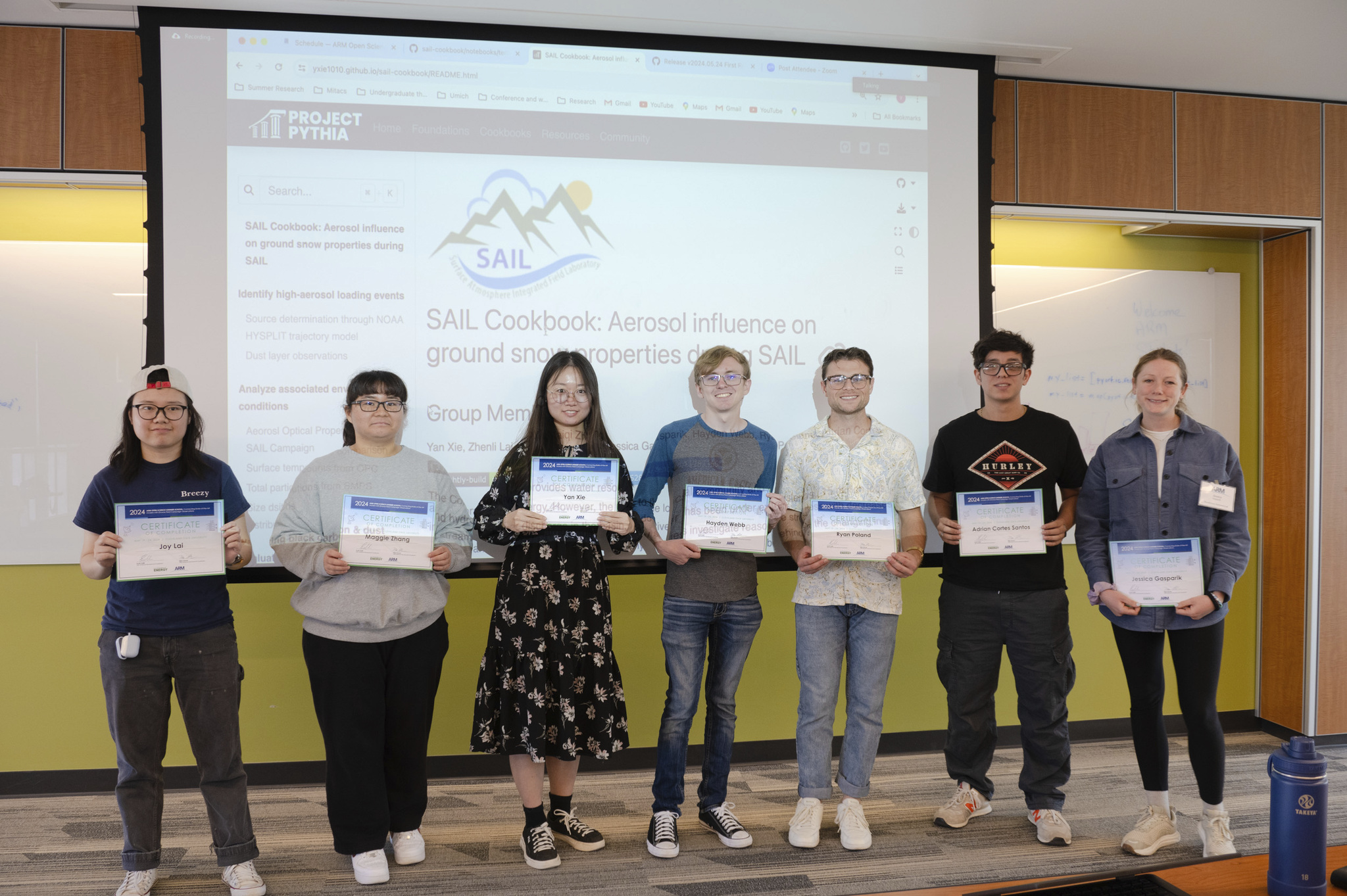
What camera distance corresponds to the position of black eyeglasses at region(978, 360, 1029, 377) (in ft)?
8.72

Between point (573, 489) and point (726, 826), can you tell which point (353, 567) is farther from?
point (726, 826)

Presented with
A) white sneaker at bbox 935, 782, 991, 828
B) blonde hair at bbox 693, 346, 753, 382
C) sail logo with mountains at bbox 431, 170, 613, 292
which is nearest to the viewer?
blonde hair at bbox 693, 346, 753, 382

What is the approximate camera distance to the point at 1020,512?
2.60 meters

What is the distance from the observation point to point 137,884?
92.5 inches

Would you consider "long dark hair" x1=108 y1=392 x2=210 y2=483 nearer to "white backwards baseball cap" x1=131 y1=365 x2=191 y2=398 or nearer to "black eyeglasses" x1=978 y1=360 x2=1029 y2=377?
"white backwards baseball cap" x1=131 y1=365 x2=191 y2=398

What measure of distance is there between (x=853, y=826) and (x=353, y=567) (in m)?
1.84

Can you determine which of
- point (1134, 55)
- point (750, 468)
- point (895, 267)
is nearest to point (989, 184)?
point (895, 267)

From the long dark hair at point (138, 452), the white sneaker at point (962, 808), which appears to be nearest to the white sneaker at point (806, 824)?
the white sneaker at point (962, 808)

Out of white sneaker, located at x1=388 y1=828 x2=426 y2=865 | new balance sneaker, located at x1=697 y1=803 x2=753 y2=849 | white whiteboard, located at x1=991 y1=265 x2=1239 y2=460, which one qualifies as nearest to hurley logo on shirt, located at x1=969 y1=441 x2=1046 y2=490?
white whiteboard, located at x1=991 y1=265 x2=1239 y2=460

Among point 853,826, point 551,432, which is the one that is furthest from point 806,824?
point 551,432

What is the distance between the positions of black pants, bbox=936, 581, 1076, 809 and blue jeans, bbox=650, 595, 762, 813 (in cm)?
73

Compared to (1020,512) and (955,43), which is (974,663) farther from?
(955,43)

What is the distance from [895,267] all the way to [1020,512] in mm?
1120

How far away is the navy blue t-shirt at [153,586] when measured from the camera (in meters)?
2.29
